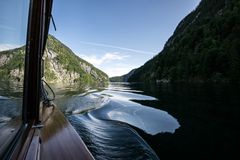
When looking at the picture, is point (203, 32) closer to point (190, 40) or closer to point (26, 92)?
point (190, 40)

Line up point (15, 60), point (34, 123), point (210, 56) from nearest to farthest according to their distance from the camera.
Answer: point (15, 60)
point (34, 123)
point (210, 56)

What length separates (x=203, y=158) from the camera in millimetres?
3408

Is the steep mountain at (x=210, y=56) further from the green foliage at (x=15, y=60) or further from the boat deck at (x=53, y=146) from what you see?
the green foliage at (x=15, y=60)

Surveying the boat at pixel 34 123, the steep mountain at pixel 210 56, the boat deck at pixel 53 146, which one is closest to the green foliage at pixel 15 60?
the boat at pixel 34 123

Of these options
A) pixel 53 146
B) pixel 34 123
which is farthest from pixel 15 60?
pixel 53 146

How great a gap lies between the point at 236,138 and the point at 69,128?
3834 millimetres

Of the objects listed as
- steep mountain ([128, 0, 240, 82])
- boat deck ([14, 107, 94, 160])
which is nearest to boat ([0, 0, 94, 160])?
boat deck ([14, 107, 94, 160])

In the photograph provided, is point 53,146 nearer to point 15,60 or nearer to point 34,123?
point 34,123

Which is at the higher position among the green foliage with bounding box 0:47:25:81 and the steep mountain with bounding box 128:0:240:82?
the steep mountain with bounding box 128:0:240:82

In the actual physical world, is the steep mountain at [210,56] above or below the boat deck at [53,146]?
above

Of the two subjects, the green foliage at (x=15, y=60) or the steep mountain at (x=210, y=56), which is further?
the steep mountain at (x=210, y=56)

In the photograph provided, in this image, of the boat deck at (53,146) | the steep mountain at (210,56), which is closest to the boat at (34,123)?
the boat deck at (53,146)

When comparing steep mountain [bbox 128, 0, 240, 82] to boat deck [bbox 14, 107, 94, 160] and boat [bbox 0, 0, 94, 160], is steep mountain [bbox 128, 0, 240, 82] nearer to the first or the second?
boat deck [bbox 14, 107, 94, 160]

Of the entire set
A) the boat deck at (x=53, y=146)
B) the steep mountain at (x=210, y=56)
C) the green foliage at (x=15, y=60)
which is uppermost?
the steep mountain at (x=210, y=56)
